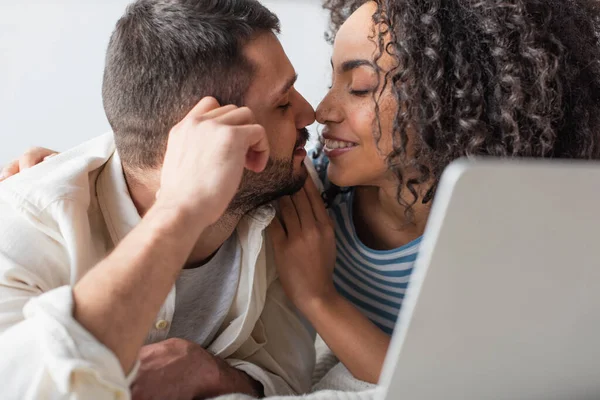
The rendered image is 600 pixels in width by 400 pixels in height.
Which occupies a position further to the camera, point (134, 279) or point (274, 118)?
point (274, 118)

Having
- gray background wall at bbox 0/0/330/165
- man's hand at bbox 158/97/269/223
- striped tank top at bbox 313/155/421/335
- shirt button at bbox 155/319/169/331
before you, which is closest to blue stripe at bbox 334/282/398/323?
striped tank top at bbox 313/155/421/335

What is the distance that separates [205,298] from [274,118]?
34 cm

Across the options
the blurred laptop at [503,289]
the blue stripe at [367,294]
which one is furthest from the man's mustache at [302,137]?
the blurred laptop at [503,289]

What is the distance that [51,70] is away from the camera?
A: 1.85 meters

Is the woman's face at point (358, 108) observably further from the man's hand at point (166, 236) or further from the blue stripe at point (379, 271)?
the man's hand at point (166, 236)

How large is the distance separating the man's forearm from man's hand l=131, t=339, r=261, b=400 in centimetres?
23

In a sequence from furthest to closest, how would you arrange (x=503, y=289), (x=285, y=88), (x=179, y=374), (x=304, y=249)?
(x=304, y=249)
(x=285, y=88)
(x=179, y=374)
(x=503, y=289)

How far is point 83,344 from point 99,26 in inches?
54.2

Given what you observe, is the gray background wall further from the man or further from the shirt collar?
the shirt collar

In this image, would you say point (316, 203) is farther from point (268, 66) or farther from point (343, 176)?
point (268, 66)

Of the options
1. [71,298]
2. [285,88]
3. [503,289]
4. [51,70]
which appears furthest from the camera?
[51,70]

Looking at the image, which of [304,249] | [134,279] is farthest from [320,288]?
[134,279]

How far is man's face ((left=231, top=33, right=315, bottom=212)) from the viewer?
1.07 metres

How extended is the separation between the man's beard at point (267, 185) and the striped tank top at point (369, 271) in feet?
0.78
